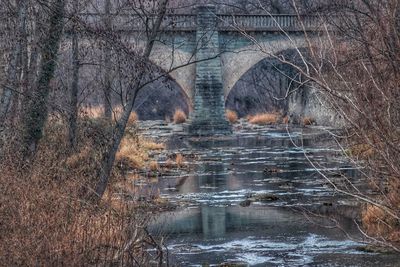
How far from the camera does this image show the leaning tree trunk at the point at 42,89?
11.9 meters

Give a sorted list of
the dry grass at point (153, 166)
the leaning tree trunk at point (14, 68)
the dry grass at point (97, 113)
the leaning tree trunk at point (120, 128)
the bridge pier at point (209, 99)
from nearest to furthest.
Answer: the leaning tree trunk at point (14, 68)
the leaning tree trunk at point (120, 128)
the dry grass at point (97, 113)
the dry grass at point (153, 166)
the bridge pier at point (209, 99)

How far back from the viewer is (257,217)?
46.5ft

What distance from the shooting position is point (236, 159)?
24125mm

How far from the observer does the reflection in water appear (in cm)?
1125

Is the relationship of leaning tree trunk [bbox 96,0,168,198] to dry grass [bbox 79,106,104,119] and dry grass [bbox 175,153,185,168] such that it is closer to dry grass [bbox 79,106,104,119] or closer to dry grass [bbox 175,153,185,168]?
dry grass [bbox 79,106,104,119]

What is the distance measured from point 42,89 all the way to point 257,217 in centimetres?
451

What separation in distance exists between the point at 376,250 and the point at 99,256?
16.7 feet

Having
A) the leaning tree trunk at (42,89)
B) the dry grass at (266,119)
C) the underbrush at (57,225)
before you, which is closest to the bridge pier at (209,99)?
the dry grass at (266,119)

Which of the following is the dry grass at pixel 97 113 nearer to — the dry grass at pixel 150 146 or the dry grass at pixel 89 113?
the dry grass at pixel 89 113

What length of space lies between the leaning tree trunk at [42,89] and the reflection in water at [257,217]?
8.27ft

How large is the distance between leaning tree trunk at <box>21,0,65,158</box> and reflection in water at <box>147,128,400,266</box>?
2521 millimetres

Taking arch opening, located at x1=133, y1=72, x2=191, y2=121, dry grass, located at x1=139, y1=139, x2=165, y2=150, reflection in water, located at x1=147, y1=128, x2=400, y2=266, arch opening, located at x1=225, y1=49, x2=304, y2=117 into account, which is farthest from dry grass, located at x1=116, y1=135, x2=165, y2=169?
arch opening, located at x1=133, y1=72, x2=191, y2=121

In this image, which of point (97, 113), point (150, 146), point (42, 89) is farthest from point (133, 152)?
point (42, 89)

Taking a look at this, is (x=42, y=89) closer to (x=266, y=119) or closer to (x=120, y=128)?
(x=120, y=128)
